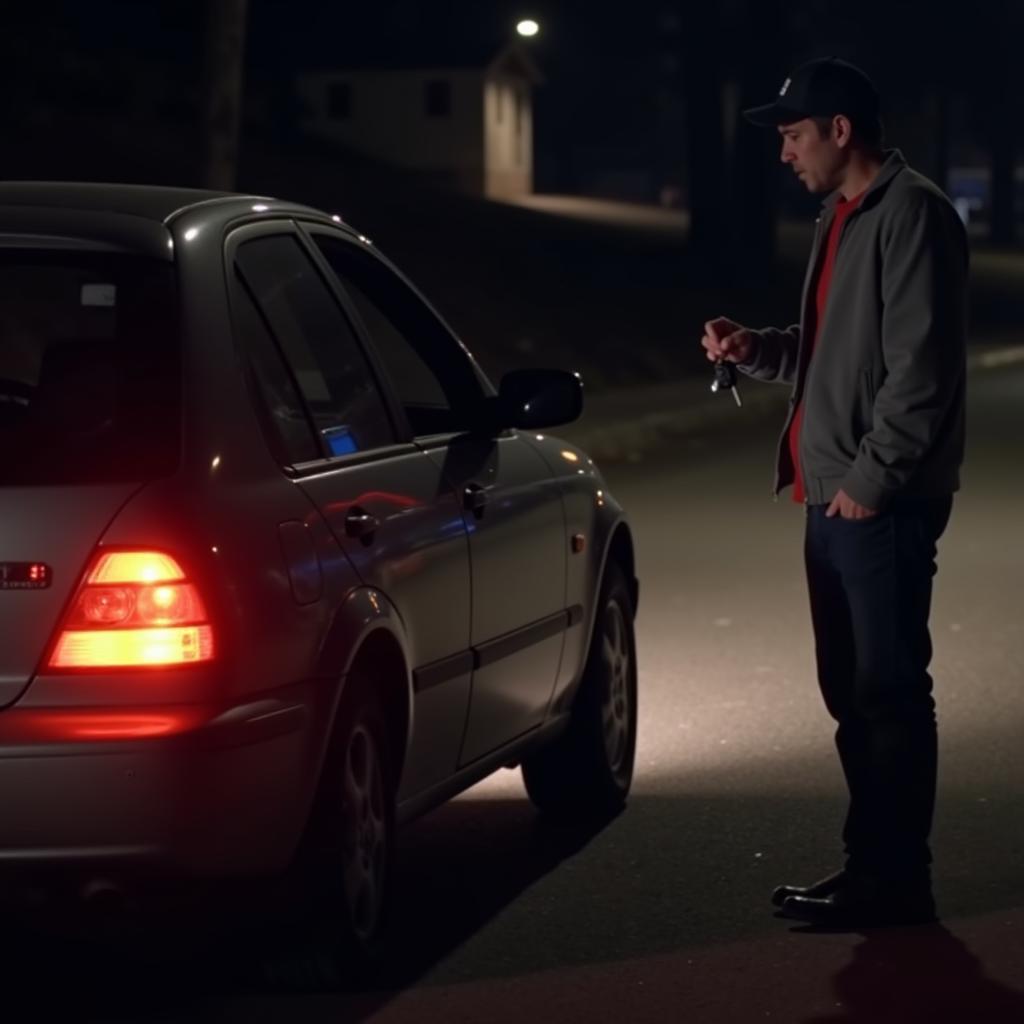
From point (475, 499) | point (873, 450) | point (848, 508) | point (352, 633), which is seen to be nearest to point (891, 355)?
point (873, 450)

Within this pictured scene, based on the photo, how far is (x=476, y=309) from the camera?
124 ft

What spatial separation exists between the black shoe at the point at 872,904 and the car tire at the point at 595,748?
1198 millimetres

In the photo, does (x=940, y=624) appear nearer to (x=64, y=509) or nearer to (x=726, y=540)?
(x=726, y=540)

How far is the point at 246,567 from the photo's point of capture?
17.8 feet

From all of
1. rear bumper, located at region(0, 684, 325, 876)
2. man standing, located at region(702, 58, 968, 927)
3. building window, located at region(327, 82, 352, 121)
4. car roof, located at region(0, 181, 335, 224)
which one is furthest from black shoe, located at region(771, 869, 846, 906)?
building window, located at region(327, 82, 352, 121)

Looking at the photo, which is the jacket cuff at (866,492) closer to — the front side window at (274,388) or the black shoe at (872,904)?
the black shoe at (872,904)

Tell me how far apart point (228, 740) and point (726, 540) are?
1066cm

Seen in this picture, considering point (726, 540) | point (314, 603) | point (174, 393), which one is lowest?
point (726, 540)

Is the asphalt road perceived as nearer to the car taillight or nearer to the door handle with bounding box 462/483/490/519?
the car taillight

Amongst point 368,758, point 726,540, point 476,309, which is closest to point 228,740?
point 368,758

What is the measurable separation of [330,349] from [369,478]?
59cm

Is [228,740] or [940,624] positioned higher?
[228,740]

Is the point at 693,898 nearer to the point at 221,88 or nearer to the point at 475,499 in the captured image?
the point at 475,499

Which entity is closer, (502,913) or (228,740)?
(228,740)
